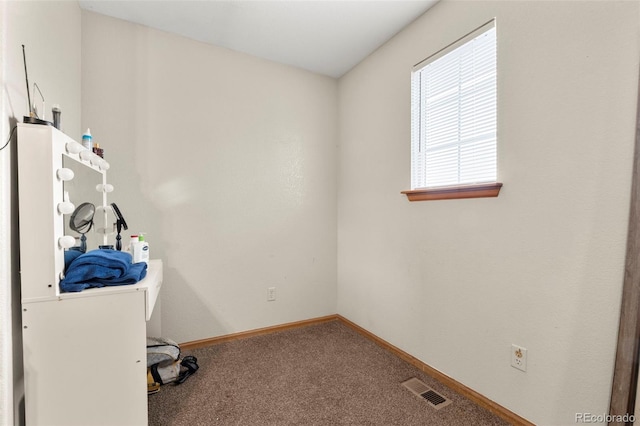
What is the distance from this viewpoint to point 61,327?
1.14 metres

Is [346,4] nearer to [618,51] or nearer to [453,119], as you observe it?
[453,119]

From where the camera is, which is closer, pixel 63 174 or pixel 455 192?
pixel 63 174

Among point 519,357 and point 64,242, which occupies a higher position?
point 64,242

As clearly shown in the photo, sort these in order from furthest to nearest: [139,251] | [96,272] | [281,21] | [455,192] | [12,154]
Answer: [281,21], [455,192], [139,251], [96,272], [12,154]

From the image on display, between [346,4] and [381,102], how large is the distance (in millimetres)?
739

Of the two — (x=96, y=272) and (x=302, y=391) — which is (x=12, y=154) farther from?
(x=302, y=391)

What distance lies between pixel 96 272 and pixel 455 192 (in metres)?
1.82

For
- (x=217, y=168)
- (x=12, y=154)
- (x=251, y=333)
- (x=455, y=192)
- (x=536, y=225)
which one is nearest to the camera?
(x=12, y=154)

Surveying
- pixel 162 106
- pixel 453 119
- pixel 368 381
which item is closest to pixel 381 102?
pixel 453 119

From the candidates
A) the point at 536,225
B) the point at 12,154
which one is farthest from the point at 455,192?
the point at 12,154

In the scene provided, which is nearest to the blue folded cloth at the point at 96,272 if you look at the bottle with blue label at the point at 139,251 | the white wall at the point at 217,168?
the bottle with blue label at the point at 139,251

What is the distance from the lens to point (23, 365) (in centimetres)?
112

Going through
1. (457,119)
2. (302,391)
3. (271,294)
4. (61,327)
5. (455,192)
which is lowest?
(302,391)

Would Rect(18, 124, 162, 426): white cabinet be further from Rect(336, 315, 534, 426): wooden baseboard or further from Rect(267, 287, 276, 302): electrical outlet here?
Rect(336, 315, 534, 426): wooden baseboard
